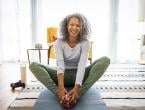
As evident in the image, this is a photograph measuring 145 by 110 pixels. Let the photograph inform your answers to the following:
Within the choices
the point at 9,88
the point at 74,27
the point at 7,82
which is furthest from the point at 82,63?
the point at 7,82

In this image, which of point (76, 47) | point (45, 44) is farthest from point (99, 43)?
point (76, 47)

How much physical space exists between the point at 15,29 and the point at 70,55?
8.89 ft

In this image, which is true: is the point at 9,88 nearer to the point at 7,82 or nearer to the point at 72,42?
the point at 7,82

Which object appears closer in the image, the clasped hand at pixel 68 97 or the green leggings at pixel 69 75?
the clasped hand at pixel 68 97

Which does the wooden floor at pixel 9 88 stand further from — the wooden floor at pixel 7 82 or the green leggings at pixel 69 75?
the green leggings at pixel 69 75

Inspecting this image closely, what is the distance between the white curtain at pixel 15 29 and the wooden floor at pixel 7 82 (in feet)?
0.91

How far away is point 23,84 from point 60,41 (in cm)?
86

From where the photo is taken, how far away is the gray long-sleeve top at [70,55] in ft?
6.75

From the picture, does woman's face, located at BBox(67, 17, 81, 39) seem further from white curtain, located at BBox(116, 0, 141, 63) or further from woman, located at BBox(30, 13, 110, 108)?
white curtain, located at BBox(116, 0, 141, 63)

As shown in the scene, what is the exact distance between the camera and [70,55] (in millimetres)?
2139

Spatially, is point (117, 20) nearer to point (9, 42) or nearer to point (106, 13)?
→ point (106, 13)

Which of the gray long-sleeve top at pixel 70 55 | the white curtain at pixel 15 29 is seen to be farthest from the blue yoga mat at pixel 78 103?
the white curtain at pixel 15 29

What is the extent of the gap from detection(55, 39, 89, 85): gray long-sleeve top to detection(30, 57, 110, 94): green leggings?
0.07 m

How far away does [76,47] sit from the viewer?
2109mm
